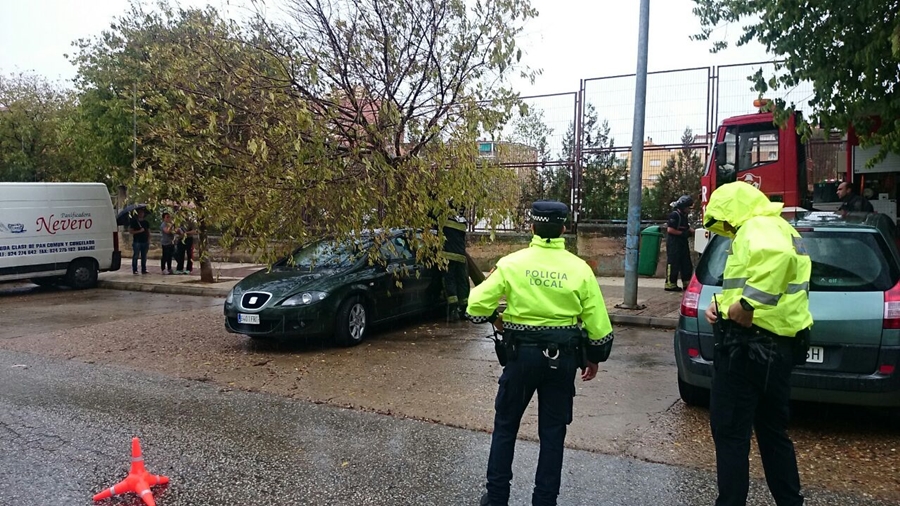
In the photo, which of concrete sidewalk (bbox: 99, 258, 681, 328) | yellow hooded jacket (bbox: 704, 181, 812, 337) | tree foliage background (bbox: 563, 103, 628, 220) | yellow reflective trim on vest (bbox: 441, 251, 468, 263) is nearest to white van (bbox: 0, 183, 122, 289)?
concrete sidewalk (bbox: 99, 258, 681, 328)

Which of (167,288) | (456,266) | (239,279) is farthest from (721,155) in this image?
(167,288)

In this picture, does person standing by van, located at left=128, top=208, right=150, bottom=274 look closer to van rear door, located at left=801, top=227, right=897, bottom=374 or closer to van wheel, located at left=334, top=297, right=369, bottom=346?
van wheel, located at left=334, top=297, right=369, bottom=346

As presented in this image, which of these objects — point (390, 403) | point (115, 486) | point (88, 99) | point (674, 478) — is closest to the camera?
point (115, 486)

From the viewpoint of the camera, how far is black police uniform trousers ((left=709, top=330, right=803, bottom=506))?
10.7ft

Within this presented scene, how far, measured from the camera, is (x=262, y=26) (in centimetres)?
812

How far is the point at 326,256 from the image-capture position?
9000 millimetres

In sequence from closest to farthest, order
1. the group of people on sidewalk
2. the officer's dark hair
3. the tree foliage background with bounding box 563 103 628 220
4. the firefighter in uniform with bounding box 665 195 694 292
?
1. the officer's dark hair
2. the firefighter in uniform with bounding box 665 195 694 292
3. the tree foliage background with bounding box 563 103 628 220
4. the group of people on sidewalk

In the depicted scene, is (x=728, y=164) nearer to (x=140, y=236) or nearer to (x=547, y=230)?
(x=547, y=230)

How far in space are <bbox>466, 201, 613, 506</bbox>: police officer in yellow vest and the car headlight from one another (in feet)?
15.5

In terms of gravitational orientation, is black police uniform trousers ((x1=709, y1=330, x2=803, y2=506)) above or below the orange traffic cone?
above

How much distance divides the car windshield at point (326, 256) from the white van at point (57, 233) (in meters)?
7.99

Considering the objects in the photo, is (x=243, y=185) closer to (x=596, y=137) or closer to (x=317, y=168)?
(x=317, y=168)

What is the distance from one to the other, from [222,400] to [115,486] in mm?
2175

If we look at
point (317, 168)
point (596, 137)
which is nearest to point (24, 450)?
point (317, 168)
